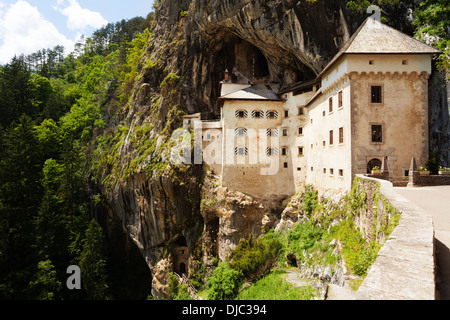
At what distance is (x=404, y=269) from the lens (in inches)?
166

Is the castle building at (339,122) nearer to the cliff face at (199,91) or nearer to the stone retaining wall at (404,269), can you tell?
the cliff face at (199,91)

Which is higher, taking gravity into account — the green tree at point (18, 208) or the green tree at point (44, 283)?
the green tree at point (18, 208)

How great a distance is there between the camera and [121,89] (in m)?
49.5

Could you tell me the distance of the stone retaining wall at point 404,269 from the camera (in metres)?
3.66

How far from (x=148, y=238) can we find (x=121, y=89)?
29787 millimetres

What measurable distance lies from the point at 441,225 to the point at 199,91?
3158 cm

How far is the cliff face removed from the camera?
2570 centimetres

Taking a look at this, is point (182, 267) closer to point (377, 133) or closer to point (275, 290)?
Result: point (275, 290)

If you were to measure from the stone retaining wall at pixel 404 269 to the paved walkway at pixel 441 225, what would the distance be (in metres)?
0.97

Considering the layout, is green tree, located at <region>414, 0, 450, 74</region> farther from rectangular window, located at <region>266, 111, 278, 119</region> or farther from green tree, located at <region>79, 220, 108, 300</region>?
green tree, located at <region>79, 220, 108, 300</region>

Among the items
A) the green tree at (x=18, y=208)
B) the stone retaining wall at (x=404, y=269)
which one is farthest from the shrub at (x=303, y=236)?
the green tree at (x=18, y=208)

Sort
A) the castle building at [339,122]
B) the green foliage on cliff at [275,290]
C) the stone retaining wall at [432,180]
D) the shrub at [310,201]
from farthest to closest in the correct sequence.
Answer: the shrub at [310,201], the castle building at [339,122], the stone retaining wall at [432,180], the green foliage on cliff at [275,290]
